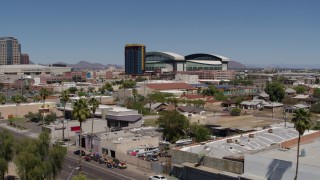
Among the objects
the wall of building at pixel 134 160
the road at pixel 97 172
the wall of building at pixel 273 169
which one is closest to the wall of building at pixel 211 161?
Result: the wall of building at pixel 273 169

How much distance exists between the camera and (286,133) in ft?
161

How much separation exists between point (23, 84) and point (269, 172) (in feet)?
517

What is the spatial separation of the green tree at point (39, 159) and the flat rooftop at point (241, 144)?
12668 millimetres

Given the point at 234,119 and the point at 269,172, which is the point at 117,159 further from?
the point at 234,119

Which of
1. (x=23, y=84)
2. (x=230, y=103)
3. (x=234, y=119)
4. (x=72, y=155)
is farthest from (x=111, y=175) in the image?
(x=23, y=84)

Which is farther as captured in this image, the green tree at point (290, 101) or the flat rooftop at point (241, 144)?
the green tree at point (290, 101)

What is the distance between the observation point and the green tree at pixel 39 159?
33375 millimetres

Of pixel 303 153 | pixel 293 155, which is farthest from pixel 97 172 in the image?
pixel 303 153

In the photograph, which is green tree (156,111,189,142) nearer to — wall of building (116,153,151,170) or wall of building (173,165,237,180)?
wall of building (116,153,151,170)

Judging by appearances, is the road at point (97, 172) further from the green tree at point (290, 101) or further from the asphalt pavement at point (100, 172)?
the green tree at point (290, 101)

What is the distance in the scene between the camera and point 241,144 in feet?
143

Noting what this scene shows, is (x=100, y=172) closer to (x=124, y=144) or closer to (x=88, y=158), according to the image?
(x=88, y=158)

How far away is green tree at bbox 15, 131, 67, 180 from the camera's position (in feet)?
109

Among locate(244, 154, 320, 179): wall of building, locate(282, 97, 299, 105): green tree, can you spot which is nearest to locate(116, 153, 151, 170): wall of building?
locate(244, 154, 320, 179): wall of building
